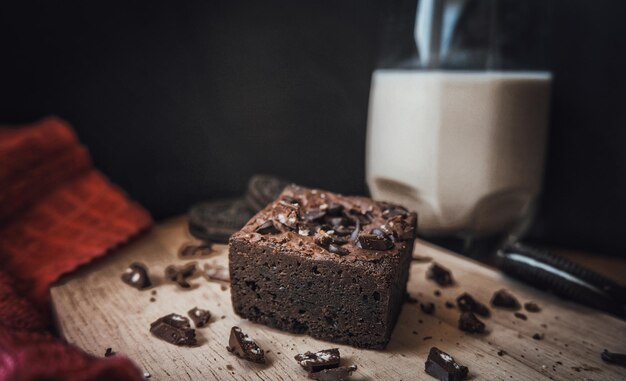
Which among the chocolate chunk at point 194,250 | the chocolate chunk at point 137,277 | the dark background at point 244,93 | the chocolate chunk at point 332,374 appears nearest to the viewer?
the chocolate chunk at point 332,374

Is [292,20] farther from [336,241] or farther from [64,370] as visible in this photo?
[64,370]

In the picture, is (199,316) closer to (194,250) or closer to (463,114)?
(194,250)

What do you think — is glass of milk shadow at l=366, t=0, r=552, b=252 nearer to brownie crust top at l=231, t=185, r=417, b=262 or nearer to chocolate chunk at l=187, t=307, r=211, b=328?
brownie crust top at l=231, t=185, r=417, b=262

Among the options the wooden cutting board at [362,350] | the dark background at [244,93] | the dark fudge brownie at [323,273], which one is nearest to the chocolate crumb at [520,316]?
the wooden cutting board at [362,350]

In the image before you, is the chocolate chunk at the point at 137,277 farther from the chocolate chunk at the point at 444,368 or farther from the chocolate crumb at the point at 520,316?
the chocolate crumb at the point at 520,316

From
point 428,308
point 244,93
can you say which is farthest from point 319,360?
point 244,93

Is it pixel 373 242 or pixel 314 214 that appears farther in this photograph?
pixel 314 214
